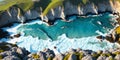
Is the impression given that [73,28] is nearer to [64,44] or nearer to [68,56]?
[64,44]

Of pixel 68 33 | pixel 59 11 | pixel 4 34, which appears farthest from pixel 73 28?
pixel 4 34

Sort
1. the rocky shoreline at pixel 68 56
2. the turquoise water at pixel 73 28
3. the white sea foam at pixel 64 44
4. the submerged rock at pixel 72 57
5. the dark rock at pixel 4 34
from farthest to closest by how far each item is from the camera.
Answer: the dark rock at pixel 4 34 → the turquoise water at pixel 73 28 → the white sea foam at pixel 64 44 → the submerged rock at pixel 72 57 → the rocky shoreline at pixel 68 56

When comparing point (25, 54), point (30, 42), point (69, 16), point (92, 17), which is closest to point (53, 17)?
point (69, 16)

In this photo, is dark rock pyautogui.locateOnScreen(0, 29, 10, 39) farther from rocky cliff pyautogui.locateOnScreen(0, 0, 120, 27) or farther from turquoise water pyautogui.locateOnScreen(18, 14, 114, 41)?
rocky cliff pyautogui.locateOnScreen(0, 0, 120, 27)

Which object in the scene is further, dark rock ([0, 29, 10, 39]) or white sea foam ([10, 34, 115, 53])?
dark rock ([0, 29, 10, 39])


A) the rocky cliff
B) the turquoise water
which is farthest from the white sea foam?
the rocky cliff

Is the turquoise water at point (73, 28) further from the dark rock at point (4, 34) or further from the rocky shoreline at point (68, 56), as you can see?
the rocky shoreline at point (68, 56)

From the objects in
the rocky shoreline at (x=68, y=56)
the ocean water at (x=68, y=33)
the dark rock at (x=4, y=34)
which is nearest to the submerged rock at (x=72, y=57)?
the rocky shoreline at (x=68, y=56)

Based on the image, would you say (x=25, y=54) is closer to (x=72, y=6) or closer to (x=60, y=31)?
(x=60, y=31)

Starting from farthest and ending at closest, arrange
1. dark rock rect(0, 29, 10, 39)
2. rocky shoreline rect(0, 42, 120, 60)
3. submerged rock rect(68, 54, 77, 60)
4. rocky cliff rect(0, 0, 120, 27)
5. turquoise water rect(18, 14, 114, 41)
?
rocky cliff rect(0, 0, 120, 27), dark rock rect(0, 29, 10, 39), turquoise water rect(18, 14, 114, 41), submerged rock rect(68, 54, 77, 60), rocky shoreline rect(0, 42, 120, 60)
